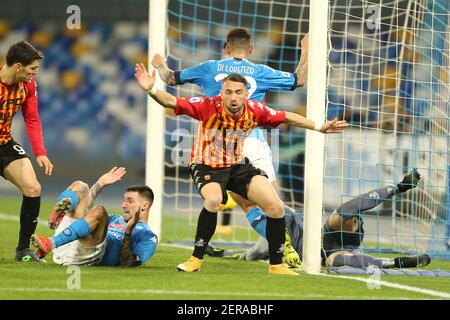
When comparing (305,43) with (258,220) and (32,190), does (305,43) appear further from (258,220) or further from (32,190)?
(32,190)

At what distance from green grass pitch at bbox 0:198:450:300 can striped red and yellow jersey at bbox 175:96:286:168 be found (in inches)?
32.7

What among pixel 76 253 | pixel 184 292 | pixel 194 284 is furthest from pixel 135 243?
pixel 184 292

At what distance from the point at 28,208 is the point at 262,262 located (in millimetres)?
2092

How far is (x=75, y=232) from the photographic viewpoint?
23.5ft

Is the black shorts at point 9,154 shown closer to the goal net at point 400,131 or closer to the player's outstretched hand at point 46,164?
the player's outstretched hand at point 46,164

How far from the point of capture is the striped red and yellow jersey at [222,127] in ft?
23.8

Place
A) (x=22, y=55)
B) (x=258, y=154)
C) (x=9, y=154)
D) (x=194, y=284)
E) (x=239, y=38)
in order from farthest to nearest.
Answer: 1. (x=258, y=154)
2. (x=239, y=38)
3. (x=9, y=154)
4. (x=22, y=55)
5. (x=194, y=284)

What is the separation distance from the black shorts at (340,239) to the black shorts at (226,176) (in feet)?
3.76

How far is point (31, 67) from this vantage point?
7504 mm

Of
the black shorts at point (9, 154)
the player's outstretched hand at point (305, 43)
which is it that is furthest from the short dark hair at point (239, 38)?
the black shorts at point (9, 154)

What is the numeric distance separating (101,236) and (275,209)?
1.27 metres

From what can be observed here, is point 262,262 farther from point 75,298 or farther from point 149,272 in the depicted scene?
point 75,298
